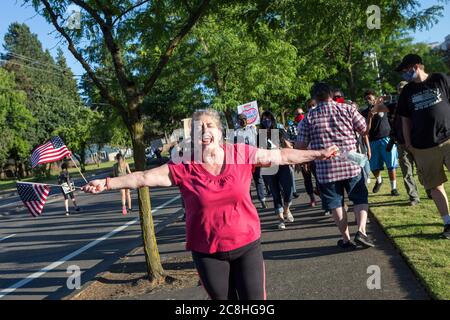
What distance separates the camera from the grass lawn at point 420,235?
14.4ft

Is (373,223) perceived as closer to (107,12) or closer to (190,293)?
Answer: (190,293)

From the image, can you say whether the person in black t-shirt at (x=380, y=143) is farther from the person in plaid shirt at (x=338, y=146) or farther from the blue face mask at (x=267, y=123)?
the person in plaid shirt at (x=338, y=146)

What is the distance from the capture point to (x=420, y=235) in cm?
580

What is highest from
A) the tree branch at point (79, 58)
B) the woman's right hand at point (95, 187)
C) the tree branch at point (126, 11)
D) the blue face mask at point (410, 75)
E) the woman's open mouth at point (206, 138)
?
the tree branch at point (126, 11)

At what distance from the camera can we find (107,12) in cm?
615

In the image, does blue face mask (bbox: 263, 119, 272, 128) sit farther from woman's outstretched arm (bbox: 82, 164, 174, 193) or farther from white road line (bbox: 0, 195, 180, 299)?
woman's outstretched arm (bbox: 82, 164, 174, 193)

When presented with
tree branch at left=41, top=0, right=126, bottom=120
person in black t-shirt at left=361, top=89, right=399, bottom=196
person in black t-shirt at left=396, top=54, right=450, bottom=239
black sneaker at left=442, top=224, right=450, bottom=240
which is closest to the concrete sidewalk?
black sneaker at left=442, top=224, right=450, bottom=240

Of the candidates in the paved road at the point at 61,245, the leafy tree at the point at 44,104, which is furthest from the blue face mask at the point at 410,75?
the leafy tree at the point at 44,104

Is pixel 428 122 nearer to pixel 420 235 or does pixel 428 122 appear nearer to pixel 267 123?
pixel 420 235

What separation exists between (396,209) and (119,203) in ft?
39.1

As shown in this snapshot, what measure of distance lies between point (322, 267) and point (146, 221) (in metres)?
2.26

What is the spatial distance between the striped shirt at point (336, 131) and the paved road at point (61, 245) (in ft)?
12.6

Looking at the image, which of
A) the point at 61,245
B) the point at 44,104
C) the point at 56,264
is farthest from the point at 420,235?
the point at 44,104

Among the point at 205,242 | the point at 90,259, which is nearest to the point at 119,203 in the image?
the point at 90,259
